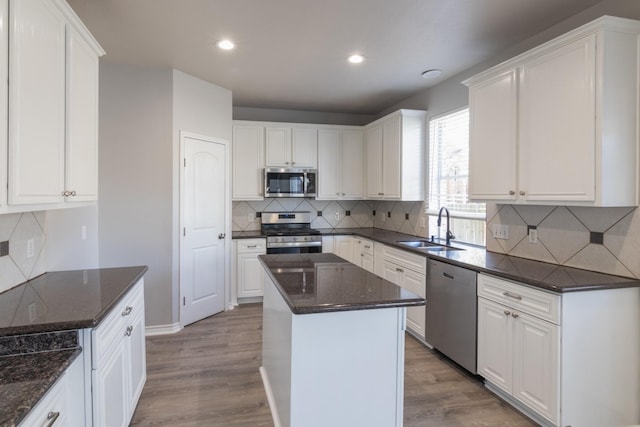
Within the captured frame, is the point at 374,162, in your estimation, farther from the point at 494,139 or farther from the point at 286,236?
the point at 494,139

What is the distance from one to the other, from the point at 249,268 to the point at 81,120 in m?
2.89

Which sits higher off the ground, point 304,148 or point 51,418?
point 304,148

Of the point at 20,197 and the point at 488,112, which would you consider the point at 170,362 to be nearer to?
the point at 20,197

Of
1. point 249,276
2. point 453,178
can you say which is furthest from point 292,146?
point 453,178

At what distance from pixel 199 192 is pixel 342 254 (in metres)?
2.07

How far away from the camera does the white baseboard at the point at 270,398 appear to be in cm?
216

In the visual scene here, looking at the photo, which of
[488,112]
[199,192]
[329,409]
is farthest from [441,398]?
[199,192]

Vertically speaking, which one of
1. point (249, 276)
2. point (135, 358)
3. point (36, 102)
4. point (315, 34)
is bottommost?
point (135, 358)

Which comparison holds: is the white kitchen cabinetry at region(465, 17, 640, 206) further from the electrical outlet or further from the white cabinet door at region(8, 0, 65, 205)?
the electrical outlet

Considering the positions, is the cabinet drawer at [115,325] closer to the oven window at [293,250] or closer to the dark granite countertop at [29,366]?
the dark granite countertop at [29,366]

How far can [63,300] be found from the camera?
1.78 meters

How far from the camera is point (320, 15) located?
8.29 feet

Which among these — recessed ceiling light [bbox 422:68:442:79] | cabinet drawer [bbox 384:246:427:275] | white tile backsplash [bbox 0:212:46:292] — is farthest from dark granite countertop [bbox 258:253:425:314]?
recessed ceiling light [bbox 422:68:442:79]

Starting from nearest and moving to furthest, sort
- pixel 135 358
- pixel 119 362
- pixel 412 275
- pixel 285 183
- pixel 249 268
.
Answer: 1. pixel 119 362
2. pixel 135 358
3. pixel 412 275
4. pixel 249 268
5. pixel 285 183
